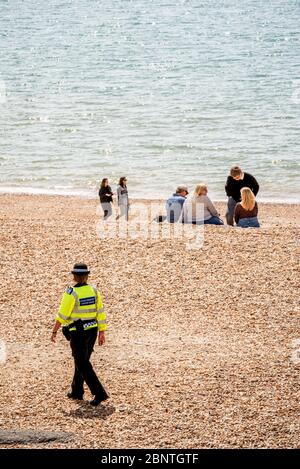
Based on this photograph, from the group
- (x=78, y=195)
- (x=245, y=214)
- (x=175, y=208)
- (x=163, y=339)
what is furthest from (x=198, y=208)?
(x=78, y=195)

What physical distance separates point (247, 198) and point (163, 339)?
5.26 metres

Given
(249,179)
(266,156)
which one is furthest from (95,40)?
(249,179)

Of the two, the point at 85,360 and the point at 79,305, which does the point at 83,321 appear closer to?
the point at 79,305

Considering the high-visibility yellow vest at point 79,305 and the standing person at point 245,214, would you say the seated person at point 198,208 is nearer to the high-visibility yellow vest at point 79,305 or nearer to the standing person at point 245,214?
the standing person at point 245,214

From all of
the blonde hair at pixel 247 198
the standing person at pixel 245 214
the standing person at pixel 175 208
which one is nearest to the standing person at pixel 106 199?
the standing person at pixel 175 208

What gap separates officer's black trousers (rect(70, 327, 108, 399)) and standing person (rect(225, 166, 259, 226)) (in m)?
7.68

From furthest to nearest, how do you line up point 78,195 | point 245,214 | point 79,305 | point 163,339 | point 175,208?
point 78,195
point 175,208
point 245,214
point 163,339
point 79,305

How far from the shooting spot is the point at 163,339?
42.2 ft

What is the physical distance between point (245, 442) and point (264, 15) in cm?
9249

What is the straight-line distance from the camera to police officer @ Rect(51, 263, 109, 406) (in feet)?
35.2

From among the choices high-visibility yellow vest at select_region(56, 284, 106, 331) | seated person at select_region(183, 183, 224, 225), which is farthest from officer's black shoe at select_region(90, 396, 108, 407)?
seated person at select_region(183, 183, 224, 225)

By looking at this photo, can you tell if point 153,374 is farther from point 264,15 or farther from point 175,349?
point 264,15

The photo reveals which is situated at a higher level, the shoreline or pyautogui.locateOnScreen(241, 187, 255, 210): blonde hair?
pyautogui.locateOnScreen(241, 187, 255, 210): blonde hair

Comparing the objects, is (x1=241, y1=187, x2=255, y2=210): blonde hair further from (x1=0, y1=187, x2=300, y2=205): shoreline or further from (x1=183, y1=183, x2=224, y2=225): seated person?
(x1=0, y1=187, x2=300, y2=205): shoreline
